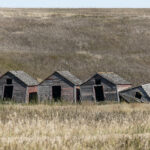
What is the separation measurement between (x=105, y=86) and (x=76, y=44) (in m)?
48.1

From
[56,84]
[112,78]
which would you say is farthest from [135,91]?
[56,84]

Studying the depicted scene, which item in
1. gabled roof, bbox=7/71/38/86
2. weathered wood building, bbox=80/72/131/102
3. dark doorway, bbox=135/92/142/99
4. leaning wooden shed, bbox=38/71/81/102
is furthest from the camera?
gabled roof, bbox=7/71/38/86

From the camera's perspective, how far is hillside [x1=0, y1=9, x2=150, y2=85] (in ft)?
237

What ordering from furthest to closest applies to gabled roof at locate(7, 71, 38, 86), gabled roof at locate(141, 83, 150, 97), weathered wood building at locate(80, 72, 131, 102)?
1. gabled roof at locate(7, 71, 38, 86)
2. weathered wood building at locate(80, 72, 131, 102)
3. gabled roof at locate(141, 83, 150, 97)

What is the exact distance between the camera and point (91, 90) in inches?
1786

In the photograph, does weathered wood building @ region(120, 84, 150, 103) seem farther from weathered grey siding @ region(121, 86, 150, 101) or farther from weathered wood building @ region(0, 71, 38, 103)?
weathered wood building @ region(0, 71, 38, 103)

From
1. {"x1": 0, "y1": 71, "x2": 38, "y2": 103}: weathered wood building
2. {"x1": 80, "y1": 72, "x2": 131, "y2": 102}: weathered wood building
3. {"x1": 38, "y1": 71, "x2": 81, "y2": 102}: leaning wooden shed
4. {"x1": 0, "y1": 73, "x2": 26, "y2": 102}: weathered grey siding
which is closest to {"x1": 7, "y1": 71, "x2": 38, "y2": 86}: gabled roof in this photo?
{"x1": 0, "y1": 71, "x2": 38, "y2": 103}: weathered wood building

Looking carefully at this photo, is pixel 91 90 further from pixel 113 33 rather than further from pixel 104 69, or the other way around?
pixel 113 33

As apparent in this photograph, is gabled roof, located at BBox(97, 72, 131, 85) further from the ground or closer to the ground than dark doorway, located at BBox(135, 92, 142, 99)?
further from the ground

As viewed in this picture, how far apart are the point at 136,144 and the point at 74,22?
10421 cm

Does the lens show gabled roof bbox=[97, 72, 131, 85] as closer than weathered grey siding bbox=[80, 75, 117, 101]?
No

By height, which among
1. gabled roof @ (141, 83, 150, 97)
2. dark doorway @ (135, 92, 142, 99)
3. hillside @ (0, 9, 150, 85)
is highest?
hillside @ (0, 9, 150, 85)

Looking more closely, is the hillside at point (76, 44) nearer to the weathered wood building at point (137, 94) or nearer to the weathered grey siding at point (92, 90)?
the weathered grey siding at point (92, 90)

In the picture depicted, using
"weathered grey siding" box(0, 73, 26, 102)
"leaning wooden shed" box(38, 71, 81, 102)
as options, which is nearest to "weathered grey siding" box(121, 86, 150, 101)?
"leaning wooden shed" box(38, 71, 81, 102)
